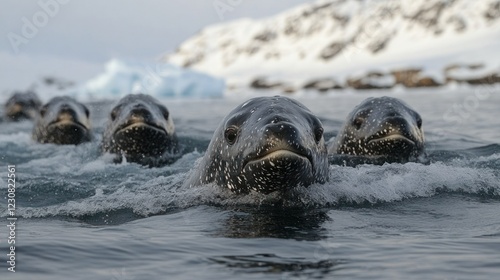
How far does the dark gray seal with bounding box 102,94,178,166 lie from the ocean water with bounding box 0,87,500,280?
0.93 meters

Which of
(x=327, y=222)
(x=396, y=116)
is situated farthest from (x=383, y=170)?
(x=327, y=222)

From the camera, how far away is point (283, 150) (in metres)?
6.26

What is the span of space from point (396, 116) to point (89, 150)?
547cm

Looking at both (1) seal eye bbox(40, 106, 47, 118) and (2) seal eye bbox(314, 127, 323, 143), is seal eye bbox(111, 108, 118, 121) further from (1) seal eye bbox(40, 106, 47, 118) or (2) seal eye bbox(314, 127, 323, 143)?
(2) seal eye bbox(314, 127, 323, 143)

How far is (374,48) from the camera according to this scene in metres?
147

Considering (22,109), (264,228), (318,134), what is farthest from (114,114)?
(22,109)

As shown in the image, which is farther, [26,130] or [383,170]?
[26,130]

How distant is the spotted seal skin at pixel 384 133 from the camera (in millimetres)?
9430

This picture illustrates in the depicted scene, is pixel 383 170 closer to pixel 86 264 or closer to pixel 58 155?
pixel 86 264

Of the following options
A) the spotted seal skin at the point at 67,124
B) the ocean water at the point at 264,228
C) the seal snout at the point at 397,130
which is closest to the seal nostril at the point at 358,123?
the seal snout at the point at 397,130

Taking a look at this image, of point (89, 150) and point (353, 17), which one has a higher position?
point (353, 17)

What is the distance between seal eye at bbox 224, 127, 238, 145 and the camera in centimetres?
708

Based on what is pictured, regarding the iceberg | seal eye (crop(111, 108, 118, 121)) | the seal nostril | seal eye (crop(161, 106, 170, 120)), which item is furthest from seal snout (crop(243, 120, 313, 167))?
the iceberg

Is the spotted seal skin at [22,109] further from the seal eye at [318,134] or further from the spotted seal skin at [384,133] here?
the seal eye at [318,134]
